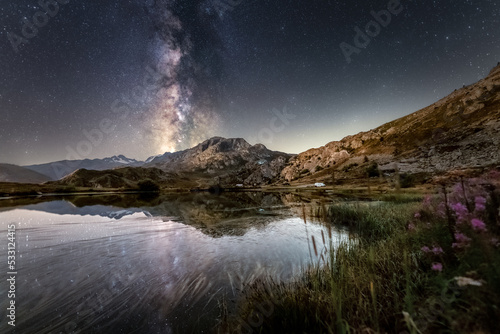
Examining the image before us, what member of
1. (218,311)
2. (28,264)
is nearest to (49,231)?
(28,264)

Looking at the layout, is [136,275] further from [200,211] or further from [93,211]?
[93,211]

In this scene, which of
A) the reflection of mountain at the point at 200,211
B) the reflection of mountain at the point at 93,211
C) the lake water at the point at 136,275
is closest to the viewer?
the lake water at the point at 136,275

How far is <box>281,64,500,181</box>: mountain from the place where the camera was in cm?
6719

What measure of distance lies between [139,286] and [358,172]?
10748 centimetres

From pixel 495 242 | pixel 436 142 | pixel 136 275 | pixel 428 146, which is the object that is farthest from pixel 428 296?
pixel 436 142

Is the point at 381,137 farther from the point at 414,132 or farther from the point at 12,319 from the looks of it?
the point at 12,319

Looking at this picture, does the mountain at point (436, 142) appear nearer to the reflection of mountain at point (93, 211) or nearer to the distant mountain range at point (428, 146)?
the distant mountain range at point (428, 146)

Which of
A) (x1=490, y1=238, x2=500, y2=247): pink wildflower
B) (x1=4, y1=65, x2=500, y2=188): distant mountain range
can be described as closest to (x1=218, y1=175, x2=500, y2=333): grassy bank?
(x1=490, y1=238, x2=500, y2=247): pink wildflower

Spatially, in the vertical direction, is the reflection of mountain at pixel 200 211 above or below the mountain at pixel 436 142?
below

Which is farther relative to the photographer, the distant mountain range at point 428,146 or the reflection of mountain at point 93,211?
the distant mountain range at point 428,146

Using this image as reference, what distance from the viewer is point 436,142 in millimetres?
91062

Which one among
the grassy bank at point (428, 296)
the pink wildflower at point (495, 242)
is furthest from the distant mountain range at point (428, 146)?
the pink wildflower at point (495, 242)

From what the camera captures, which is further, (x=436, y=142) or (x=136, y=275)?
(x=436, y=142)

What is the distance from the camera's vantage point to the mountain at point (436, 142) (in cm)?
6719
